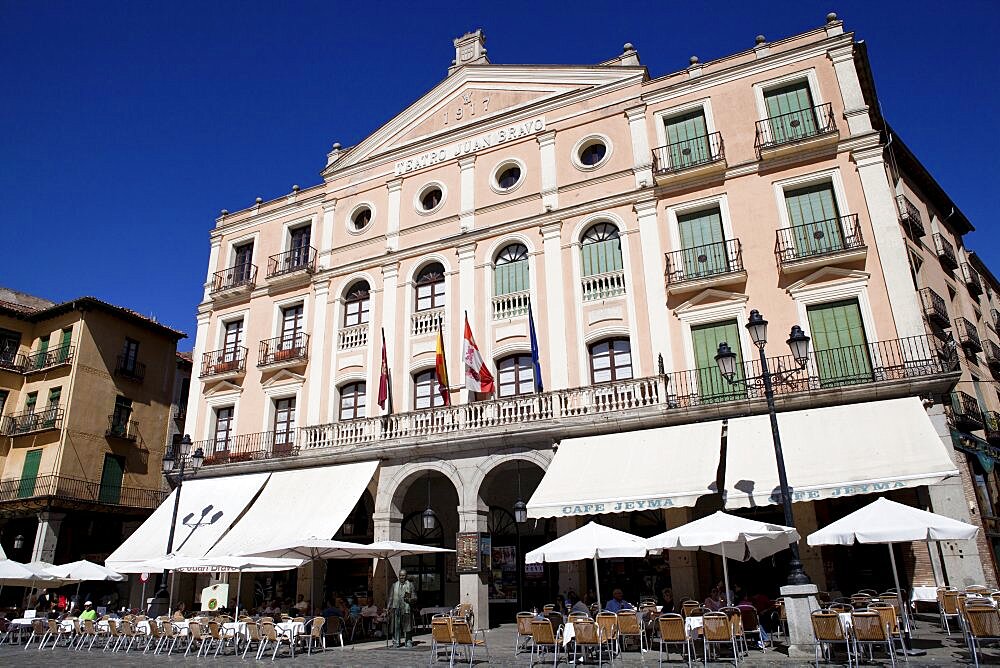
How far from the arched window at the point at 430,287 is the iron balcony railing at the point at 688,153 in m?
6.83

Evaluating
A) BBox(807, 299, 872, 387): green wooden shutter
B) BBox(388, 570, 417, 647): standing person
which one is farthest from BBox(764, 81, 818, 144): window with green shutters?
BBox(388, 570, 417, 647): standing person

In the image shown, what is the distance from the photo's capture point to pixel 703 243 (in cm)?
1762

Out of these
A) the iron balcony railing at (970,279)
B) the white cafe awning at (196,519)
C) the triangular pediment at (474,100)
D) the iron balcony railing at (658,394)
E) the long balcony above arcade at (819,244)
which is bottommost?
the white cafe awning at (196,519)

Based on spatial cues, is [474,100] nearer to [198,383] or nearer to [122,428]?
[198,383]

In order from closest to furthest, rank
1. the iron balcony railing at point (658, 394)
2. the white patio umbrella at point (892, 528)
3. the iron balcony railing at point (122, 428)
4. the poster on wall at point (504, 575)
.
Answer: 1. the white patio umbrella at point (892, 528)
2. the iron balcony railing at point (658, 394)
3. the poster on wall at point (504, 575)
4. the iron balcony railing at point (122, 428)

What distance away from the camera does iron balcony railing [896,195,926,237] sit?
55.2 ft

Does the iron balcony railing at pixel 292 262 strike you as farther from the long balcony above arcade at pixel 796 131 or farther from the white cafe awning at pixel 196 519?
the long balcony above arcade at pixel 796 131

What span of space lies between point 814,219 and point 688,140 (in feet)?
12.9

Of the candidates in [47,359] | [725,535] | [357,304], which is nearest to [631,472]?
[725,535]

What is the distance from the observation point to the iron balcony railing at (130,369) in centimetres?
2914

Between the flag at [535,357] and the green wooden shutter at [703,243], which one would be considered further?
the flag at [535,357]

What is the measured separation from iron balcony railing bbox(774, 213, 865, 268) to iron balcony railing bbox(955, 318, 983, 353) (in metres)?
5.80

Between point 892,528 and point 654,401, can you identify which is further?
point 654,401

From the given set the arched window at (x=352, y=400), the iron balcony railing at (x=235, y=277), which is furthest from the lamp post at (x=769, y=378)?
the iron balcony railing at (x=235, y=277)
